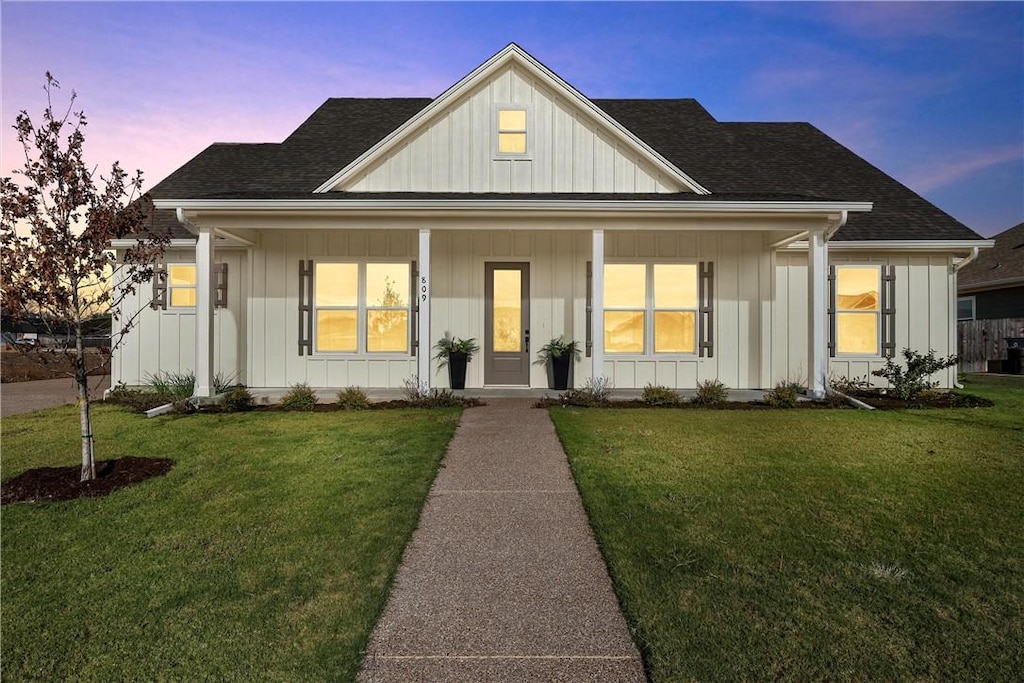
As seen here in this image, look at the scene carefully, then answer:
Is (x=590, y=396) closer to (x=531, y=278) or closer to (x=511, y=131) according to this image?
(x=531, y=278)

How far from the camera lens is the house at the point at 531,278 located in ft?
32.6

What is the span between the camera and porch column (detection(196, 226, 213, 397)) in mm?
8828

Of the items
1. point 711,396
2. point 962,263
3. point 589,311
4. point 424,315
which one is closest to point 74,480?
point 424,315

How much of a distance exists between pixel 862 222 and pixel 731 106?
2323 inches

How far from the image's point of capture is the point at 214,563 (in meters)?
3.18

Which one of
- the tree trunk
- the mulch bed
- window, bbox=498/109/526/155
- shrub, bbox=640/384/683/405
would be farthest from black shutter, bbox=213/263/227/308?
shrub, bbox=640/384/683/405

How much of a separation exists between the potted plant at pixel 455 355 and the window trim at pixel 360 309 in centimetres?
59

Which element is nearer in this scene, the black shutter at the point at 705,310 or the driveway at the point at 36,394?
the driveway at the point at 36,394

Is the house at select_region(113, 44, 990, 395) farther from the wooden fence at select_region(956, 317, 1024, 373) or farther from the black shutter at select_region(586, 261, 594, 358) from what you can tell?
the wooden fence at select_region(956, 317, 1024, 373)

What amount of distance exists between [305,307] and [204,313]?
182 centimetres

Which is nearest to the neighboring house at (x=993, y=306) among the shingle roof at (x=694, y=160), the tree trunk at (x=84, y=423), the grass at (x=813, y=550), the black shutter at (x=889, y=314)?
the black shutter at (x=889, y=314)

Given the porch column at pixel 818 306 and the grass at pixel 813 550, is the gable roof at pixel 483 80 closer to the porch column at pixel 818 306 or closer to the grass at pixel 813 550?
the porch column at pixel 818 306

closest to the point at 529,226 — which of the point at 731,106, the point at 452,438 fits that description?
the point at 452,438

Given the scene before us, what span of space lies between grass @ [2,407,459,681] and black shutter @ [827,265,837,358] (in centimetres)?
864
